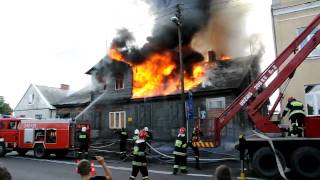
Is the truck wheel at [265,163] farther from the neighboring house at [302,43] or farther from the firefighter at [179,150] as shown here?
the neighboring house at [302,43]

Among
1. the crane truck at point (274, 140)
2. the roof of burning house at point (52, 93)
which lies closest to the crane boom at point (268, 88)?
the crane truck at point (274, 140)

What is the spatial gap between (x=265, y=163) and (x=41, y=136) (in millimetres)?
12312

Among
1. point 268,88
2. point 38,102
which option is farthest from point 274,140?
point 38,102

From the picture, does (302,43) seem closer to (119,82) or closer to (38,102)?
(119,82)

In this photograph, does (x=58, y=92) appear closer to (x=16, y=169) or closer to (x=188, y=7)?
(x=188, y=7)

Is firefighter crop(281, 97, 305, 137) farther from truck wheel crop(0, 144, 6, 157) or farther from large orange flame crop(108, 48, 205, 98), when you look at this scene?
truck wheel crop(0, 144, 6, 157)

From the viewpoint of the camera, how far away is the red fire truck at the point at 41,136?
62.0 feet

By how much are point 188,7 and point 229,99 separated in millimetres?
6695

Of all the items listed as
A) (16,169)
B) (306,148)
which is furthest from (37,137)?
(306,148)

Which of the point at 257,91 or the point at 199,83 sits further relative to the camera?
the point at 199,83

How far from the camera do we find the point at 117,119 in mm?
28359

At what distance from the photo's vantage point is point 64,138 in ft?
61.7

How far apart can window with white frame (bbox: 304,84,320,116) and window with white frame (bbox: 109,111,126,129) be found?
14039mm

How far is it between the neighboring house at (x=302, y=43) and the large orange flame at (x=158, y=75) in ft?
26.7
